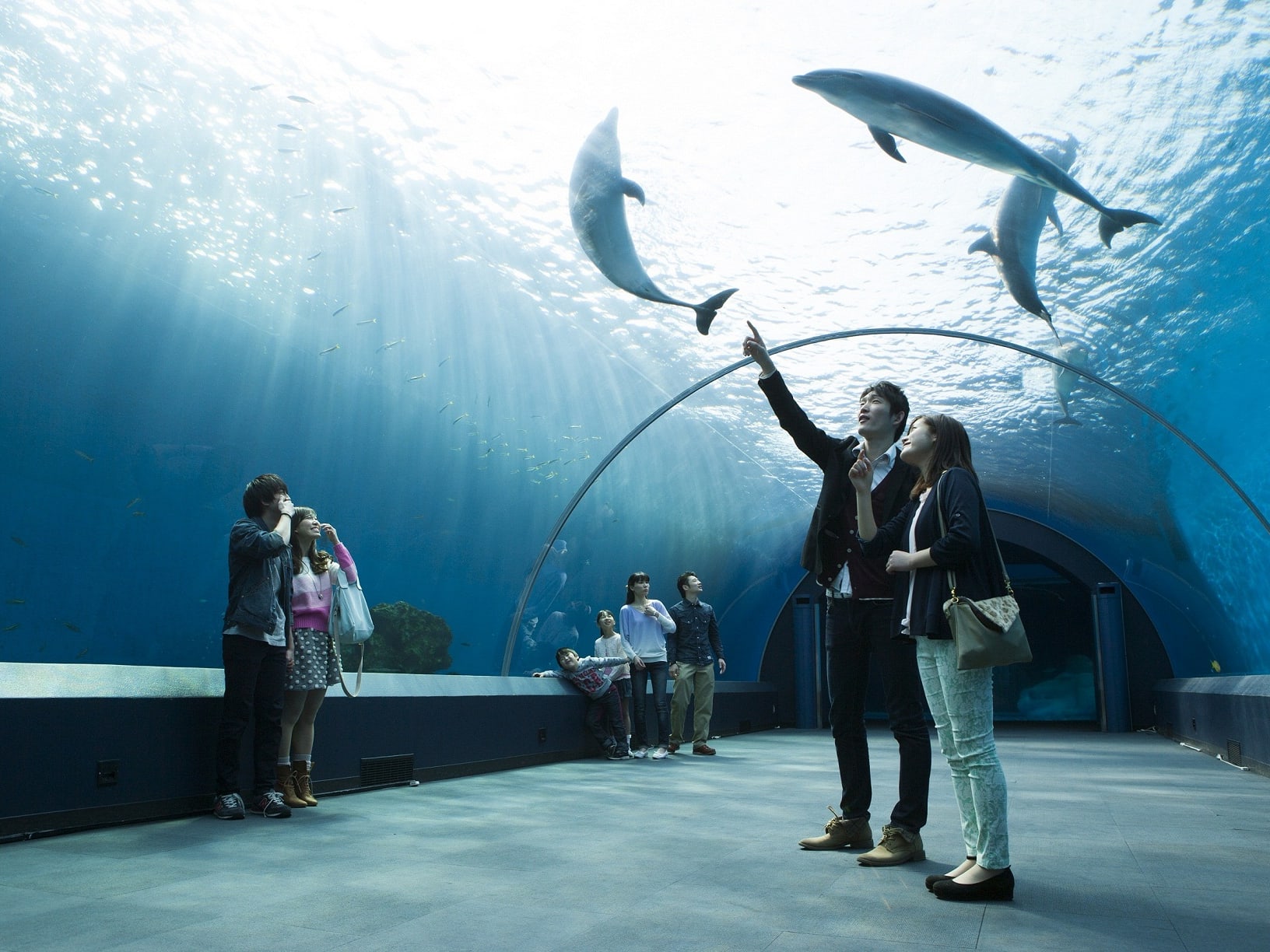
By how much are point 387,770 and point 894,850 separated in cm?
408

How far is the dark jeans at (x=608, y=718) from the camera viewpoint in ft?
29.5

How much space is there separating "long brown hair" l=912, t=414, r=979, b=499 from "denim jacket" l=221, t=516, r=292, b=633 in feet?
10.9

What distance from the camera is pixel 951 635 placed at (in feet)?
9.12

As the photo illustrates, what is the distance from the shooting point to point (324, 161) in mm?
9523

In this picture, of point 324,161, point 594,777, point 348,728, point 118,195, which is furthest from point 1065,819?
point 118,195

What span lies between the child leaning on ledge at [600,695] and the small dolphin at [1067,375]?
5526mm

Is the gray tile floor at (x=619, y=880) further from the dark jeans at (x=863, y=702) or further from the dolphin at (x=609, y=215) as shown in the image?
the dolphin at (x=609, y=215)

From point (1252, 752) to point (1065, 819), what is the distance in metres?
4.43

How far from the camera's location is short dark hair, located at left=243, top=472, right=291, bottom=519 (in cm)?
486

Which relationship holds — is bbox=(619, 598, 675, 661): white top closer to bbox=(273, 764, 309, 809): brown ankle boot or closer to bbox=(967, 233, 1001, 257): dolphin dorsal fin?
bbox=(273, 764, 309, 809): brown ankle boot

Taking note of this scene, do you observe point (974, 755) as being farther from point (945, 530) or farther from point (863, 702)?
point (863, 702)

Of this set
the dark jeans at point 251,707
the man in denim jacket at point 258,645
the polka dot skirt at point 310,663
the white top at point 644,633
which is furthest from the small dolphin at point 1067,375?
the dark jeans at point 251,707

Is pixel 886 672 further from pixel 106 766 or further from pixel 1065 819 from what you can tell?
pixel 106 766

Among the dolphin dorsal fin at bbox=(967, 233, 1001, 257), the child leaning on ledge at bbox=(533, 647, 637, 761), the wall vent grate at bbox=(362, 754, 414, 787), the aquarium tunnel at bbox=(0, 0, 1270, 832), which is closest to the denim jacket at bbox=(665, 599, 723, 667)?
the child leaning on ledge at bbox=(533, 647, 637, 761)
